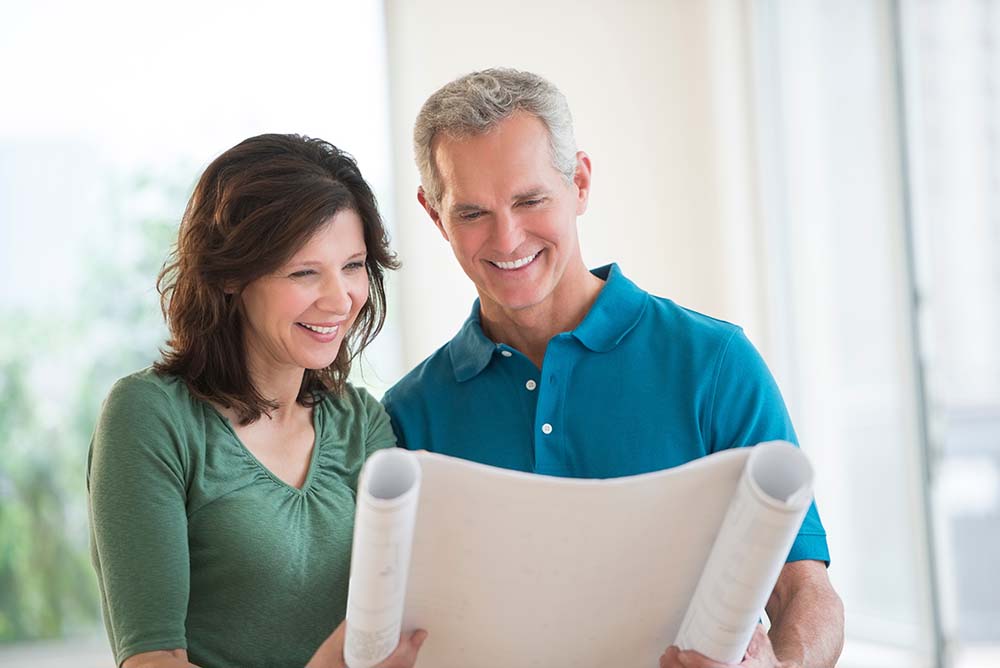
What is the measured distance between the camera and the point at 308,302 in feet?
4.90

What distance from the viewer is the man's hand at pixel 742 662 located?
103 cm

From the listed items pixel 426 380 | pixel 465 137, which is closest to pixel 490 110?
pixel 465 137

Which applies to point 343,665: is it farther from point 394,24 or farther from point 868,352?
point 394,24

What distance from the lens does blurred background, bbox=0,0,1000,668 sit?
3.41m

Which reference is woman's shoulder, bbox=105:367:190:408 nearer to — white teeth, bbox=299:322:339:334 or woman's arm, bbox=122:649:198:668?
white teeth, bbox=299:322:339:334

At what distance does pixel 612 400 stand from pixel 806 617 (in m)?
0.41

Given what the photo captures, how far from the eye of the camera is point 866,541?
3414 mm

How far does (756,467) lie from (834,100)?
273 cm

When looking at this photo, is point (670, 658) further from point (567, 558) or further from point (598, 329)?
point (598, 329)

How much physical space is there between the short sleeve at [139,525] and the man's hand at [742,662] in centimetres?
56

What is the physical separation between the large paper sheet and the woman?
31 cm

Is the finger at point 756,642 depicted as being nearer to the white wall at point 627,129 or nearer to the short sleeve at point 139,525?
the short sleeve at point 139,525

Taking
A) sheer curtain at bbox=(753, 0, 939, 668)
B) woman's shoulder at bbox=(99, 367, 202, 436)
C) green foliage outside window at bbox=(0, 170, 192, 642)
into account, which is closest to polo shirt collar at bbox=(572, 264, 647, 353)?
woman's shoulder at bbox=(99, 367, 202, 436)


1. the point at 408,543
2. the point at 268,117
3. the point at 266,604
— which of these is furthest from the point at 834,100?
the point at 408,543
